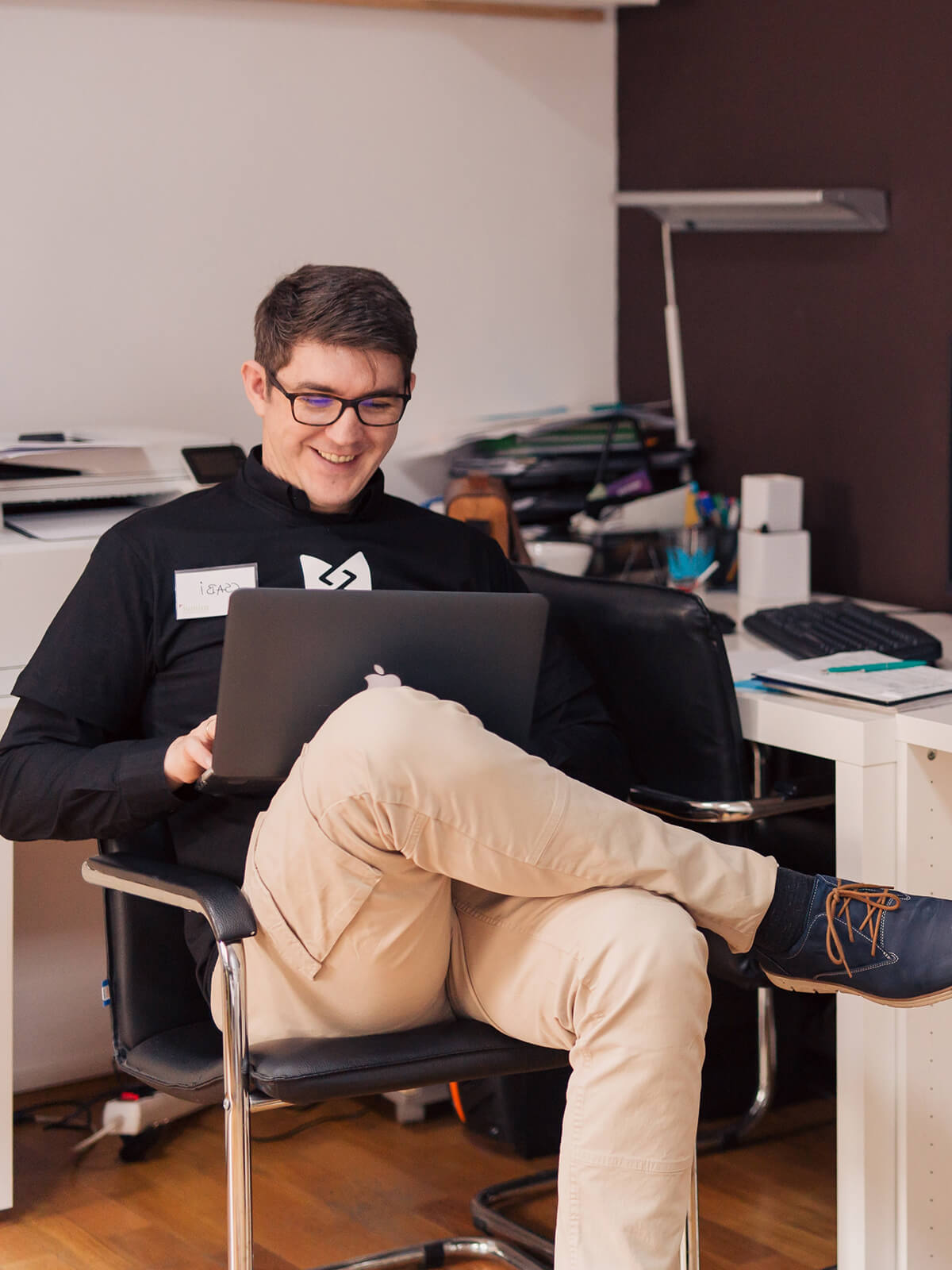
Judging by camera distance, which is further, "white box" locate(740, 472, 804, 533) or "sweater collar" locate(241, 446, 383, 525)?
"white box" locate(740, 472, 804, 533)

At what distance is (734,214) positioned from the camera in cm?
293

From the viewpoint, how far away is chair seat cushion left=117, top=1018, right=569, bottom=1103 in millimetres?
1672

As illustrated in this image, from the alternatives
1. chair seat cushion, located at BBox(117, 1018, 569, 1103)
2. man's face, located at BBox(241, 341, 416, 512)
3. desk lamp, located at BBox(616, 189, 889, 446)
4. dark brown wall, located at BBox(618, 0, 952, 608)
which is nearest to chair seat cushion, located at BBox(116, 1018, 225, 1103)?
chair seat cushion, located at BBox(117, 1018, 569, 1103)

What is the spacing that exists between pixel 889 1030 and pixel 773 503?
1078mm

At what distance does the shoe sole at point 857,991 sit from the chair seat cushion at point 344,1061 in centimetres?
29

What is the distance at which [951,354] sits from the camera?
8.23 ft

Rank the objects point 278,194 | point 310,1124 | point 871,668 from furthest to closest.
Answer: point 278,194 < point 310,1124 < point 871,668

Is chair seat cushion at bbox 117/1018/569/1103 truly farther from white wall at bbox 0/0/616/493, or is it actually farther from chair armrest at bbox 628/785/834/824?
white wall at bbox 0/0/616/493

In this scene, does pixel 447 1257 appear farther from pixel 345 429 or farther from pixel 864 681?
pixel 345 429

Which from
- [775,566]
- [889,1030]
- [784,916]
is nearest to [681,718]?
[784,916]

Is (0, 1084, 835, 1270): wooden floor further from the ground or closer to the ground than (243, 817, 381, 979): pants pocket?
closer to the ground

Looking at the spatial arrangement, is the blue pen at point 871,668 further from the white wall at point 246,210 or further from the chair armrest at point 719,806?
the white wall at point 246,210

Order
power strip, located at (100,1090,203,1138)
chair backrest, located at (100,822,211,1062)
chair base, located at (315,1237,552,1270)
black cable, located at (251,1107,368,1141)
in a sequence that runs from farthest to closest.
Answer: black cable, located at (251,1107,368,1141), power strip, located at (100,1090,203,1138), chair base, located at (315,1237,552,1270), chair backrest, located at (100,822,211,1062)

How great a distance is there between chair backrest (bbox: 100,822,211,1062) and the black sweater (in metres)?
0.03
